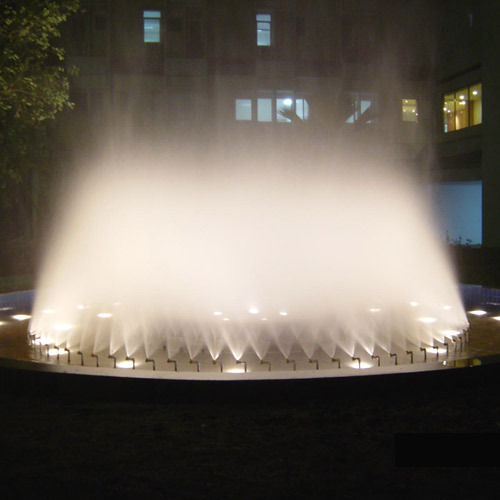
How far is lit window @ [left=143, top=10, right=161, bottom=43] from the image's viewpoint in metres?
30.9

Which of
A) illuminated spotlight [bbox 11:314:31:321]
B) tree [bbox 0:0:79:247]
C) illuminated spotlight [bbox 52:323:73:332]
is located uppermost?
tree [bbox 0:0:79:247]

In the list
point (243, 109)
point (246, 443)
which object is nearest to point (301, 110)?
point (243, 109)

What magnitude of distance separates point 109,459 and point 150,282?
47.5 ft

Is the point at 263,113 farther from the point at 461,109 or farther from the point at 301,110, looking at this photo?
the point at 461,109

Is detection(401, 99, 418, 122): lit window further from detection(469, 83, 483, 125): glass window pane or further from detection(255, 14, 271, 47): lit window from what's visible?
detection(255, 14, 271, 47): lit window

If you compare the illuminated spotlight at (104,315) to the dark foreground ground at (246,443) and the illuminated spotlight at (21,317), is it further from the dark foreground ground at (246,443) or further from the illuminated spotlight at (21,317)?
the dark foreground ground at (246,443)

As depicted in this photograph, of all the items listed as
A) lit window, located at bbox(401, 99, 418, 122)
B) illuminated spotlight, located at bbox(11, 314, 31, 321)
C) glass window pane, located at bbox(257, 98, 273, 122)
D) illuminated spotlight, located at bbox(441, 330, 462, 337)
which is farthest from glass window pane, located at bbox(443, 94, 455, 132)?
illuminated spotlight, located at bbox(11, 314, 31, 321)

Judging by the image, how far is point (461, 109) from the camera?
3039cm

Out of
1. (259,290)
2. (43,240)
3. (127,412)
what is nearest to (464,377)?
(127,412)

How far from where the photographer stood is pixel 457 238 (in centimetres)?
3102

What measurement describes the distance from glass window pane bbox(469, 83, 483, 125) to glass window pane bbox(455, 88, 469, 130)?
1.30 ft

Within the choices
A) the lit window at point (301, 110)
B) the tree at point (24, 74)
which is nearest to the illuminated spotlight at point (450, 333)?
the tree at point (24, 74)

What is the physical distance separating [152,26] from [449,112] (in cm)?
1615

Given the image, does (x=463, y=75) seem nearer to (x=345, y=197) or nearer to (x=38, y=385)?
(x=345, y=197)
